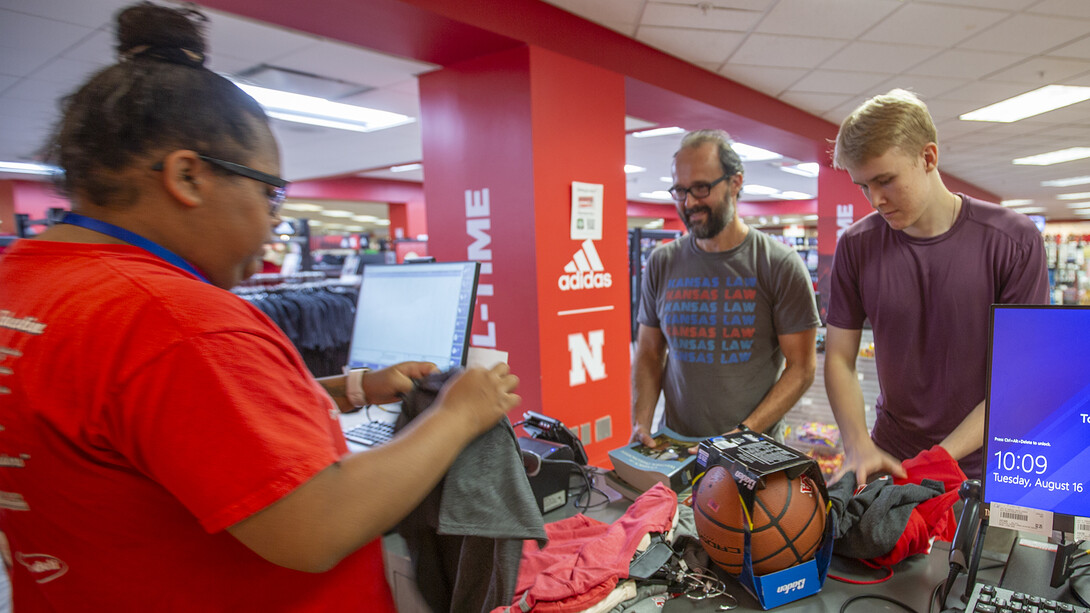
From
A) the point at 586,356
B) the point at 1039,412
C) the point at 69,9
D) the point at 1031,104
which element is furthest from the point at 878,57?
the point at 69,9

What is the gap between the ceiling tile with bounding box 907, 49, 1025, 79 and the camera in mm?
4551

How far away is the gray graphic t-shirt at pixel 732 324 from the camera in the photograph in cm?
206

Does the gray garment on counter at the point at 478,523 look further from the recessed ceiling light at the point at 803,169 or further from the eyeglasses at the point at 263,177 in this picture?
the recessed ceiling light at the point at 803,169

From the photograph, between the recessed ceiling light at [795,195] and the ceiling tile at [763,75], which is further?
the recessed ceiling light at [795,195]

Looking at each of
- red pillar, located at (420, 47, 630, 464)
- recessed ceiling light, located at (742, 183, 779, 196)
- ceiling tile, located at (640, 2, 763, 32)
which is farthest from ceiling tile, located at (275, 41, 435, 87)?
recessed ceiling light, located at (742, 183, 779, 196)

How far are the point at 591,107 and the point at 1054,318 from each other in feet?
10.3

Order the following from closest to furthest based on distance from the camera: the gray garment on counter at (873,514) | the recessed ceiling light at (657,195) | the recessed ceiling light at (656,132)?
the gray garment on counter at (873,514), the recessed ceiling light at (656,132), the recessed ceiling light at (657,195)

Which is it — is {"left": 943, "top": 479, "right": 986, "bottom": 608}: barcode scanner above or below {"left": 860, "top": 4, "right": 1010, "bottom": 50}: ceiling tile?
below

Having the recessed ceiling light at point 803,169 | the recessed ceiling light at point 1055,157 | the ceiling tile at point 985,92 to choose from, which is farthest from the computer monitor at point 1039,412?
the recessed ceiling light at point 1055,157

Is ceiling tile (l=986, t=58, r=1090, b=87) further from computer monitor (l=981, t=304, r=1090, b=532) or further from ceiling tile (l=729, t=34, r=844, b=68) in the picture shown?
computer monitor (l=981, t=304, r=1090, b=532)

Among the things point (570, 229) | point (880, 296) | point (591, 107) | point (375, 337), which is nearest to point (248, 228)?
point (375, 337)

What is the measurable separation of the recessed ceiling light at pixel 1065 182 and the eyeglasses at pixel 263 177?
48.5ft

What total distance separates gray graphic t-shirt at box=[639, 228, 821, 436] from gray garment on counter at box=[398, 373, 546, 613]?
1.28 m

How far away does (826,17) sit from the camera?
3.84 metres
